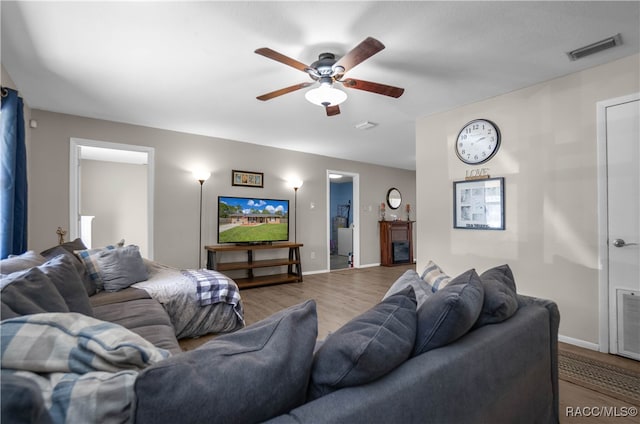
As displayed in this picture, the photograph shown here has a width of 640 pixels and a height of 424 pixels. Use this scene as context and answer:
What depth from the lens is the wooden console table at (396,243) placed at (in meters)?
6.66

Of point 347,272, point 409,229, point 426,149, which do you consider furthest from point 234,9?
point 409,229

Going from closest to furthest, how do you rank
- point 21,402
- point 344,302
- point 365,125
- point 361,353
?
point 21,402
point 361,353
point 344,302
point 365,125

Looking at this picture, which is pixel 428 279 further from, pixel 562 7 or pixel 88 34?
pixel 88 34

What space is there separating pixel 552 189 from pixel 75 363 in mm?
3441

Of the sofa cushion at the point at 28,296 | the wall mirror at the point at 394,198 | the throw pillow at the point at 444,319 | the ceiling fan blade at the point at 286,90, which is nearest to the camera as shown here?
the sofa cushion at the point at 28,296

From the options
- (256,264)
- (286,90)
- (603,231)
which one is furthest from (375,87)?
(256,264)

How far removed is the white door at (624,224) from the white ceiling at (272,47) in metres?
0.55

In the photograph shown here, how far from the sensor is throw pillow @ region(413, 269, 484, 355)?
0.97m

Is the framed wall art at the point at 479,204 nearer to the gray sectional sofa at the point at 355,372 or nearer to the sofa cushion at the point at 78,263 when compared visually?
the gray sectional sofa at the point at 355,372

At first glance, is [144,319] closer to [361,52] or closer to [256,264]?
[361,52]

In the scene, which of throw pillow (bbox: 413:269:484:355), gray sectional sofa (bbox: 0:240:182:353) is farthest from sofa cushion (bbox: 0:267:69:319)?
throw pillow (bbox: 413:269:484:355)

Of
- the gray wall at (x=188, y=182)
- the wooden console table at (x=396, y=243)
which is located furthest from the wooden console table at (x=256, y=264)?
the wooden console table at (x=396, y=243)

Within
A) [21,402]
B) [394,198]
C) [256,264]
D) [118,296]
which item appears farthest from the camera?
[394,198]

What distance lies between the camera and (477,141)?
322 centimetres
